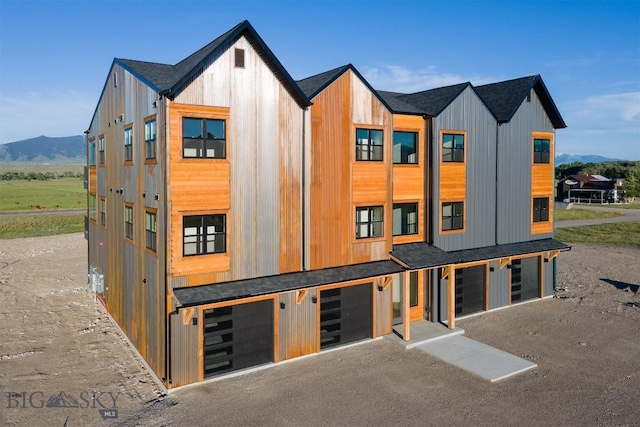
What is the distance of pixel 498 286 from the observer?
74.4 feet

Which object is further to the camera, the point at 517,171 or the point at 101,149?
the point at 517,171

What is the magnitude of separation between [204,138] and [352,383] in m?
9.08

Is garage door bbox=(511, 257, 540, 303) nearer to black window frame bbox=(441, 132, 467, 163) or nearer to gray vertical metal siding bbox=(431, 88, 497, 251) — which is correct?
gray vertical metal siding bbox=(431, 88, 497, 251)

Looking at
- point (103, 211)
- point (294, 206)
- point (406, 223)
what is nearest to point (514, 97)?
point (406, 223)

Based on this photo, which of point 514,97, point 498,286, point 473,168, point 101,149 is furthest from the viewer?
point 514,97

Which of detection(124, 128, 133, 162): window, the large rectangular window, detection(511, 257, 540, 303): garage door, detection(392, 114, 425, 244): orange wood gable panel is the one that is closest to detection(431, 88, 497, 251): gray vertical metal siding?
detection(392, 114, 425, 244): orange wood gable panel

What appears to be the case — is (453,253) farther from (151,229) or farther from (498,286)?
(151,229)

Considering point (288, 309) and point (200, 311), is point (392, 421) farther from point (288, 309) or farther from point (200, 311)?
point (200, 311)

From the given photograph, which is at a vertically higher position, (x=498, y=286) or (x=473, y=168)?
(x=473, y=168)

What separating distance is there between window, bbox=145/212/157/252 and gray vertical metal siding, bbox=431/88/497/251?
12081 millimetres

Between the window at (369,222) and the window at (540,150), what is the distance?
11.0 metres

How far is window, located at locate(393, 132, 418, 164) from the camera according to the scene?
2061cm

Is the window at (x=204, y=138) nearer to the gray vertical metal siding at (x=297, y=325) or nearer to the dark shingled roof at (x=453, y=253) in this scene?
the gray vertical metal siding at (x=297, y=325)

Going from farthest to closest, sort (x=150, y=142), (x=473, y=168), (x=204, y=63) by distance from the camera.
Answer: (x=473, y=168) → (x=150, y=142) → (x=204, y=63)
